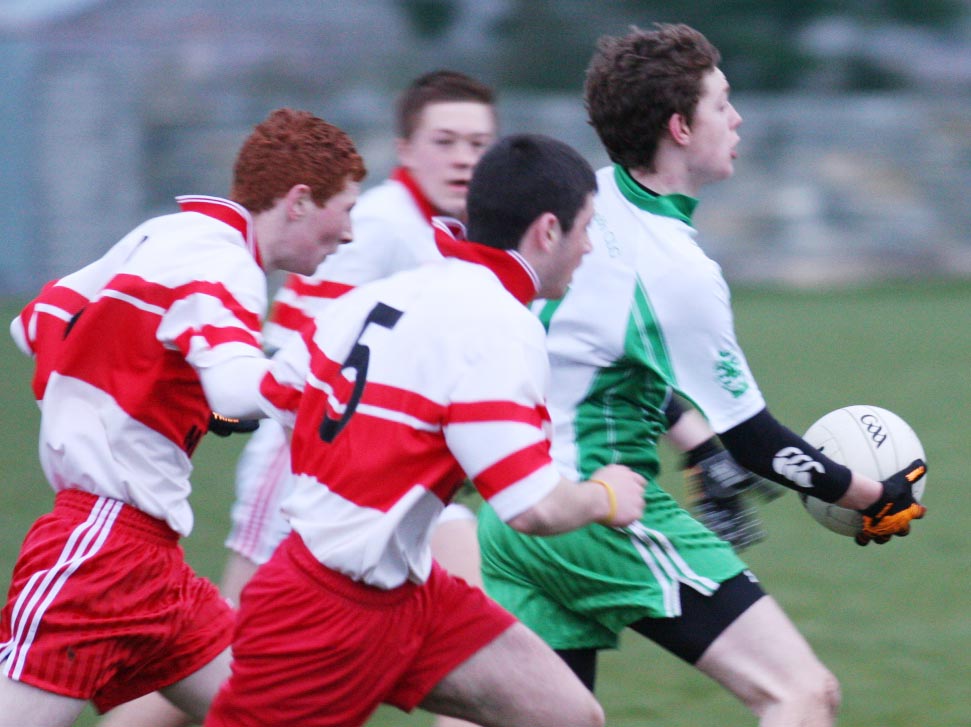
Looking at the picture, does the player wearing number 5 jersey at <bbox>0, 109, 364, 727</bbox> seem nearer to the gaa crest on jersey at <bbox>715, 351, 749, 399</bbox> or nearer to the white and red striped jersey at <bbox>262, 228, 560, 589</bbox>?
the white and red striped jersey at <bbox>262, 228, 560, 589</bbox>

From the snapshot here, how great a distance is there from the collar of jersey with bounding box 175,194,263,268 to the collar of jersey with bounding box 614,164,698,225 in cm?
85

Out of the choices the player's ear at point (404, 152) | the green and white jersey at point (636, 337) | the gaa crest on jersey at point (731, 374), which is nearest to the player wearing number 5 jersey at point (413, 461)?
the green and white jersey at point (636, 337)

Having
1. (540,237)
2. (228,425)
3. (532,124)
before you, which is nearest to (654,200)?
(540,237)

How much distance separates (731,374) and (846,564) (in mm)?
3668

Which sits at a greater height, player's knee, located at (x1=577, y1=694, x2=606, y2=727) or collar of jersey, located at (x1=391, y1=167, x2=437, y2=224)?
collar of jersey, located at (x1=391, y1=167, x2=437, y2=224)

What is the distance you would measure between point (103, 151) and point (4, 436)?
12002mm

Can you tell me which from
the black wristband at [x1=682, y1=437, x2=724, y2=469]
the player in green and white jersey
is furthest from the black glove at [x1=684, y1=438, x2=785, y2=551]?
the player in green and white jersey

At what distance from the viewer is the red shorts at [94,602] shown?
324cm

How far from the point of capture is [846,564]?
22.2ft

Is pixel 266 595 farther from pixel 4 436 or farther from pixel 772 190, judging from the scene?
pixel 772 190

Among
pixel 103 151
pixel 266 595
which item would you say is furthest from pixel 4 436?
pixel 103 151

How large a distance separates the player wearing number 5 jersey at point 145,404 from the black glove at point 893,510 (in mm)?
1367

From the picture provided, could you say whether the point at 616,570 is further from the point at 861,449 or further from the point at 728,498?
the point at 861,449

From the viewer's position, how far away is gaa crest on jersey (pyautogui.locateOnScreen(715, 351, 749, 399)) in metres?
3.35
